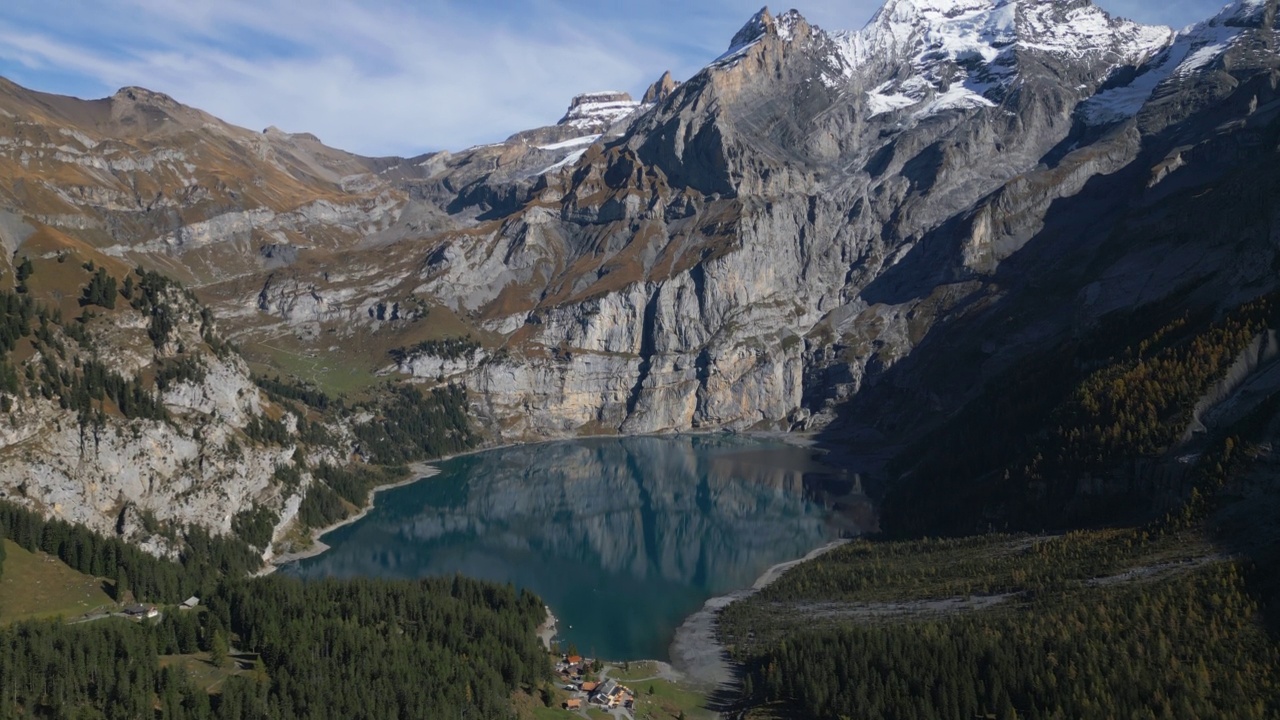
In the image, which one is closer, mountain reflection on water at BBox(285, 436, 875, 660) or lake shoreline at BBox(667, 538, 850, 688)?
lake shoreline at BBox(667, 538, 850, 688)

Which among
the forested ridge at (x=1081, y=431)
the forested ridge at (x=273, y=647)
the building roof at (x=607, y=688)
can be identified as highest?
the forested ridge at (x=1081, y=431)

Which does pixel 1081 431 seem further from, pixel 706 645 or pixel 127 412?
pixel 127 412

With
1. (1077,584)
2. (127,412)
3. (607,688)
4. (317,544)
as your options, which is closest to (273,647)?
(607,688)

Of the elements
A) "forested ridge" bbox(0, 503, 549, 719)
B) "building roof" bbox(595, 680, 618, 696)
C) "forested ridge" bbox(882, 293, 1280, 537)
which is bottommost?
"building roof" bbox(595, 680, 618, 696)

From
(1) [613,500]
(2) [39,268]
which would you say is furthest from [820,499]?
(2) [39,268]

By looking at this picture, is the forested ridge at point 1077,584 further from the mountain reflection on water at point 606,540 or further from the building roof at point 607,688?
the mountain reflection on water at point 606,540

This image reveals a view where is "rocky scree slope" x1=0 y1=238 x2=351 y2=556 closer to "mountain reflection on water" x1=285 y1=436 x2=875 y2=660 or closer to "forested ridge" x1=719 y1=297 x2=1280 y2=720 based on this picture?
"mountain reflection on water" x1=285 y1=436 x2=875 y2=660

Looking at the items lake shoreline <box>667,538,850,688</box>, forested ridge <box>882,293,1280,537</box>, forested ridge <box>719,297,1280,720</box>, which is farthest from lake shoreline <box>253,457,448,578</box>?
forested ridge <box>882,293,1280,537</box>

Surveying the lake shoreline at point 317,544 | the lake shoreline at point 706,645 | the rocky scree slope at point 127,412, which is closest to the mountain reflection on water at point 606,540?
the lake shoreline at point 317,544

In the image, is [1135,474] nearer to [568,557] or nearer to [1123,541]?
[1123,541]
